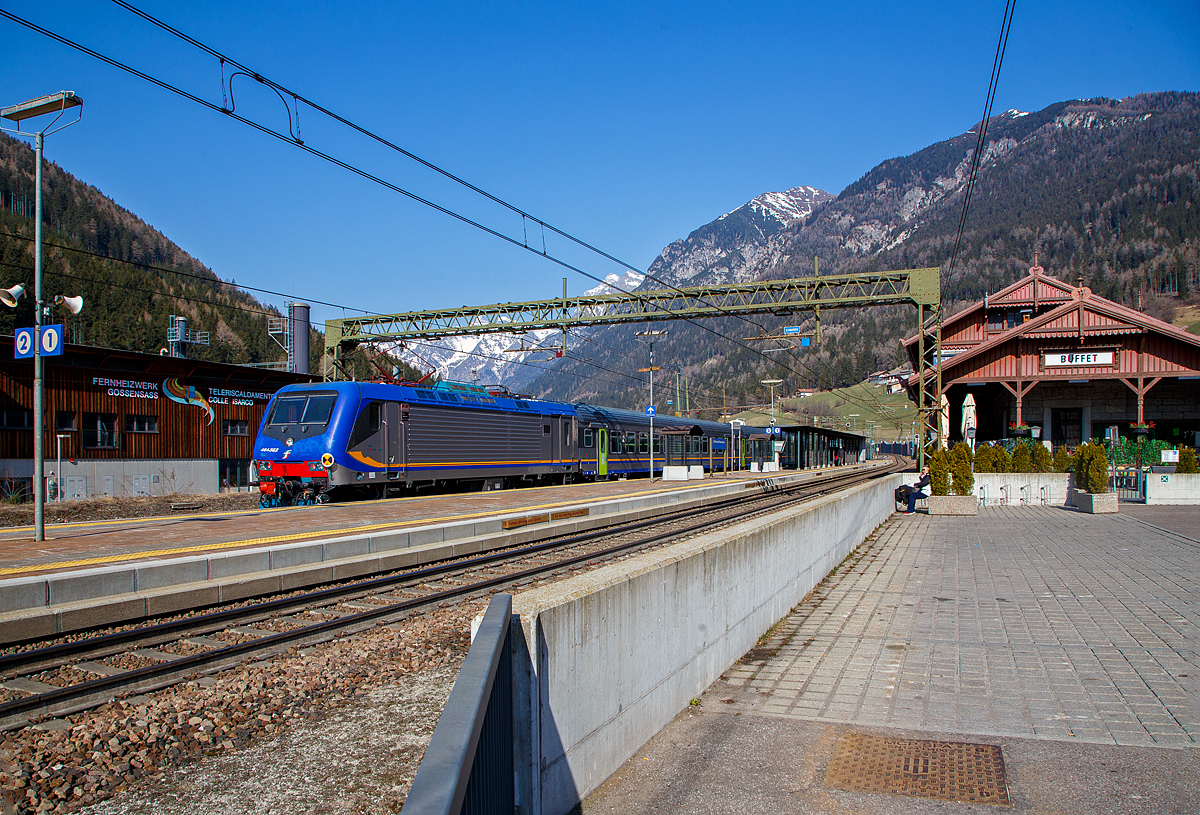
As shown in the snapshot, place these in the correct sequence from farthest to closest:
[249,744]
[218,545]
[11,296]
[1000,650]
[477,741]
A: [11,296], [218,545], [1000,650], [249,744], [477,741]

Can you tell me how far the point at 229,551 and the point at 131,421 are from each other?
30.7 m

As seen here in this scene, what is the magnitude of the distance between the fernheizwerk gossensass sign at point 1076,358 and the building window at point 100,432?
43361mm

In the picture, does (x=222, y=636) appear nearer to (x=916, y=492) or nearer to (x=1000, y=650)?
(x=1000, y=650)

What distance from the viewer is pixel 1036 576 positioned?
11.7m

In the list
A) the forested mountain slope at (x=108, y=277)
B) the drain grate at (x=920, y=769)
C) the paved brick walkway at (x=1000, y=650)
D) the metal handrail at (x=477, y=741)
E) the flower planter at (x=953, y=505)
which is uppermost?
the forested mountain slope at (x=108, y=277)

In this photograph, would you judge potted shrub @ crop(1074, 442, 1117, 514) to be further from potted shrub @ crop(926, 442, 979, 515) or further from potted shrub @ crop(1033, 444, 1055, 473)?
potted shrub @ crop(1033, 444, 1055, 473)

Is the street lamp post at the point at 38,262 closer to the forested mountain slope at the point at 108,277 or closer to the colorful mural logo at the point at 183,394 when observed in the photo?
the colorful mural logo at the point at 183,394

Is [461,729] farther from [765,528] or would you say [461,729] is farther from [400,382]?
[400,382]

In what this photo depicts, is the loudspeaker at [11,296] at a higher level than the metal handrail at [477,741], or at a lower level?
higher

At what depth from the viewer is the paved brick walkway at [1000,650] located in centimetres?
578

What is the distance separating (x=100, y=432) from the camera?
1342 inches

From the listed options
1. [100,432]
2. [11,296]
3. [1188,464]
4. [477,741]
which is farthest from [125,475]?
[1188,464]

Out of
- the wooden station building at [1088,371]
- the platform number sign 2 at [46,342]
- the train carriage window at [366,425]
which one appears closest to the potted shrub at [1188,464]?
the wooden station building at [1088,371]

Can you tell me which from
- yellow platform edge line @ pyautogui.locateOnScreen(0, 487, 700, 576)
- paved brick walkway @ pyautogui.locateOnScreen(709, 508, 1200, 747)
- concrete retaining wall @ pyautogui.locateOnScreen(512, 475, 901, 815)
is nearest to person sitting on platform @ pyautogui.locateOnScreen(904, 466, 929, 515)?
paved brick walkway @ pyautogui.locateOnScreen(709, 508, 1200, 747)
